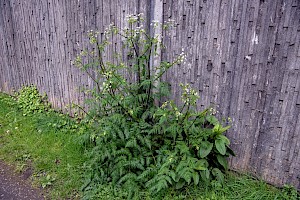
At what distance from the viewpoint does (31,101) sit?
5082 millimetres

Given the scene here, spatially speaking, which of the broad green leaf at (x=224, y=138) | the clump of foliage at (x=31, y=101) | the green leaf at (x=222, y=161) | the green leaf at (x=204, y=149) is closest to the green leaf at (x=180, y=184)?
the green leaf at (x=204, y=149)

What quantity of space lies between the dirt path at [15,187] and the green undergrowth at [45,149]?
A: 90 millimetres

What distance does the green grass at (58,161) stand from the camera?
2.89 metres

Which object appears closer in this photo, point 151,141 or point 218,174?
point 218,174

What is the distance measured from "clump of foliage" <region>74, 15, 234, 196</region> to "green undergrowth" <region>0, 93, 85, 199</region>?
32 centimetres

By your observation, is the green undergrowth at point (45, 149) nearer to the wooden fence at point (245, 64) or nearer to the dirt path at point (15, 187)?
the dirt path at point (15, 187)

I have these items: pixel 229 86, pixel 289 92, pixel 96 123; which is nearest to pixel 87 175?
pixel 96 123

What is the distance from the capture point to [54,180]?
3.34 metres

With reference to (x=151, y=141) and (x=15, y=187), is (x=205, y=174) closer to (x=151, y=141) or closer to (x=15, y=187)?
(x=151, y=141)

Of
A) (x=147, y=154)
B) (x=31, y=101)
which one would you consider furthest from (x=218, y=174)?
(x=31, y=101)

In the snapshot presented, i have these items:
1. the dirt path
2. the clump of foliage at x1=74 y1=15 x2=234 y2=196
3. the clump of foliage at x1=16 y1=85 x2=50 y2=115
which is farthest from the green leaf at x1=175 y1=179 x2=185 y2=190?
the clump of foliage at x1=16 y1=85 x2=50 y2=115

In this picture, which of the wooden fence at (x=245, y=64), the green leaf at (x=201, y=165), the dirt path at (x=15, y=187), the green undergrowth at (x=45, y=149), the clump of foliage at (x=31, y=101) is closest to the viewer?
the wooden fence at (x=245, y=64)

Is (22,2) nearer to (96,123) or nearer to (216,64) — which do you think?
(96,123)

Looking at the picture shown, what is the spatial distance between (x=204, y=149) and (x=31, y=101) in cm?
358
